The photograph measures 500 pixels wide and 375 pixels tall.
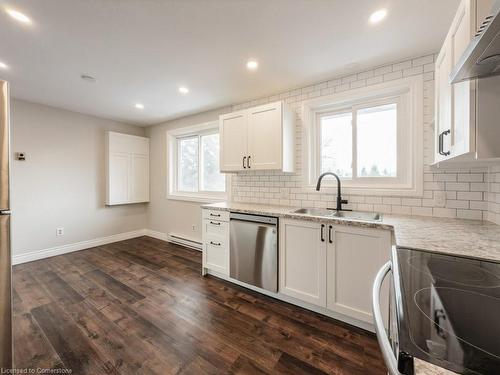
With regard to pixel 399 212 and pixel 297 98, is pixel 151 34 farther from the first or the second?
pixel 399 212

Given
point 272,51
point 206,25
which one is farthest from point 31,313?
point 272,51

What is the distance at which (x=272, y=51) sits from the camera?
204 centimetres

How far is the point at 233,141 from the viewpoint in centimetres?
294

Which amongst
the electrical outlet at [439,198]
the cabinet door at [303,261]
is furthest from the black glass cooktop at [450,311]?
the electrical outlet at [439,198]

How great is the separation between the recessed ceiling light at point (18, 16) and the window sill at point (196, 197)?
2.80 meters

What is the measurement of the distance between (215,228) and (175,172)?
225 centimetres

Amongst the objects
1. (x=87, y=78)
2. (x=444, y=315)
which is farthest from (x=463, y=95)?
(x=87, y=78)

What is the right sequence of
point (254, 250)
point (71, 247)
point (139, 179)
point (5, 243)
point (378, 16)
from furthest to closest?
1. point (139, 179)
2. point (71, 247)
3. point (254, 250)
4. point (378, 16)
5. point (5, 243)

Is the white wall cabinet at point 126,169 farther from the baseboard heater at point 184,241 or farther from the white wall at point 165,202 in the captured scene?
the baseboard heater at point 184,241

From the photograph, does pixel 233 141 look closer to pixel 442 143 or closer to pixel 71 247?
pixel 442 143

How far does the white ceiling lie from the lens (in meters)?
1.54

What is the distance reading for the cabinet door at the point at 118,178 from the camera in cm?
420

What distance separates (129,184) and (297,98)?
374cm

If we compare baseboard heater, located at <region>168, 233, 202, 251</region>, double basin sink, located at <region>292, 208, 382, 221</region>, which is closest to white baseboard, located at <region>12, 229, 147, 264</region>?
baseboard heater, located at <region>168, 233, 202, 251</region>
